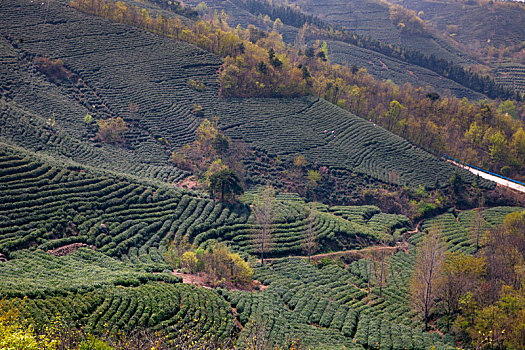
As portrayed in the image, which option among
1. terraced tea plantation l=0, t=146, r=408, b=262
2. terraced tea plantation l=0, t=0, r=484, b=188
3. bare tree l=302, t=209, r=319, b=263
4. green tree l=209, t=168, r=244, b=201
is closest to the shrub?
terraced tea plantation l=0, t=0, r=484, b=188

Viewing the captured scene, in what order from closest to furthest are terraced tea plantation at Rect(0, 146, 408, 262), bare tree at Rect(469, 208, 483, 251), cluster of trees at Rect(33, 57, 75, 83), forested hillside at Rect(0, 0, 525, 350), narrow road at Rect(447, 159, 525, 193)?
forested hillside at Rect(0, 0, 525, 350) < terraced tea plantation at Rect(0, 146, 408, 262) < bare tree at Rect(469, 208, 483, 251) < narrow road at Rect(447, 159, 525, 193) < cluster of trees at Rect(33, 57, 75, 83)

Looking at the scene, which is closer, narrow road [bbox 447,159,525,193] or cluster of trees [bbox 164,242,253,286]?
cluster of trees [bbox 164,242,253,286]

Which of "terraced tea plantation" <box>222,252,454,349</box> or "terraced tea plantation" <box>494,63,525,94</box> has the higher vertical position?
"terraced tea plantation" <box>494,63,525,94</box>

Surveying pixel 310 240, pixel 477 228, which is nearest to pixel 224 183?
pixel 310 240

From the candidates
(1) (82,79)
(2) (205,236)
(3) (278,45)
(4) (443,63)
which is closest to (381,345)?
(2) (205,236)

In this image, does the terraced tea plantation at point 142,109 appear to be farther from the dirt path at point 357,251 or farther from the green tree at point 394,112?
the dirt path at point 357,251

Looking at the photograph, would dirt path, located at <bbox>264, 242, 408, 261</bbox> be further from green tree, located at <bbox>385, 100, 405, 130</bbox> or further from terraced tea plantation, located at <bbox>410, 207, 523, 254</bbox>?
green tree, located at <bbox>385, 100, 405, 130</bbox>

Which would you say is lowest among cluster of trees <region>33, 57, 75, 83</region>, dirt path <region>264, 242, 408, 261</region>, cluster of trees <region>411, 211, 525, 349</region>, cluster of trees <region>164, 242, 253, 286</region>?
dirt path <region>264, 242, 408, 261</region>
